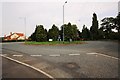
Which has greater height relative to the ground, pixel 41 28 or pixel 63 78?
pixel 41 28

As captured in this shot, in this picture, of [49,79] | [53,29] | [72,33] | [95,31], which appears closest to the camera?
[49,79]

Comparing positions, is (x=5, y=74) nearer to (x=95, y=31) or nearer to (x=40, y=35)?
(x=40, y=35)

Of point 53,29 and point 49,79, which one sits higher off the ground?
point 53,29

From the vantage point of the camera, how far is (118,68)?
1122cm

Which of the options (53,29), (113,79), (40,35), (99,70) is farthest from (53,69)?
(53,29)

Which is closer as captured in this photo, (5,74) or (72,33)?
(5,74)

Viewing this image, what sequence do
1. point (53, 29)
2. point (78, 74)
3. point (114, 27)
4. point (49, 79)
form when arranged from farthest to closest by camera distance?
1. point (114, 27)
2. point (53, 29)
3. point (78, 74)
4. point (49, 79)

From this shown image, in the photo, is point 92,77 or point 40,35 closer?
point 92,77

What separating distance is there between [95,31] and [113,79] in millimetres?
87569

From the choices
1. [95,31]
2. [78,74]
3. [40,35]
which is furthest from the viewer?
[95,31]

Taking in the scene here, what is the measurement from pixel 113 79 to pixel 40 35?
4888cm

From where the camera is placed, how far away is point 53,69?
1124cm

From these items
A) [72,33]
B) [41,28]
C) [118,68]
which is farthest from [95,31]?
[118,68]

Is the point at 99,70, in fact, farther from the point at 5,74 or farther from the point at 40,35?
the point at 40,35
